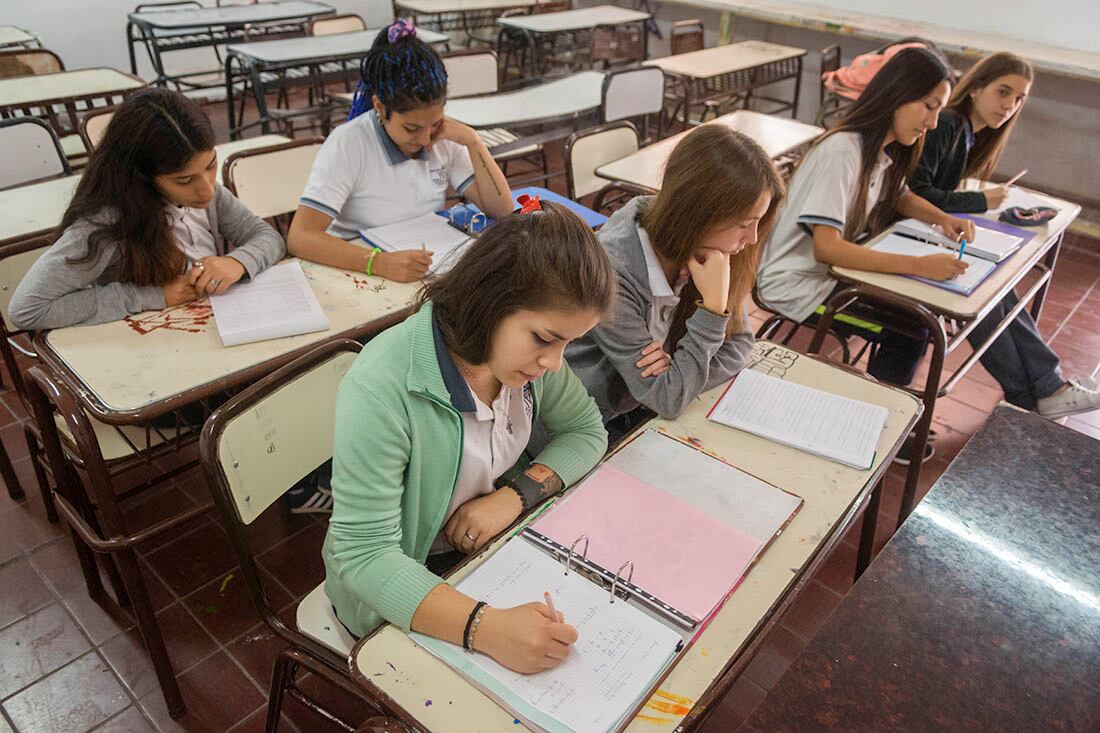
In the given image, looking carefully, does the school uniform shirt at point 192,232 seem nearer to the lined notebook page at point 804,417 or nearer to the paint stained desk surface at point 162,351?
the paint stained desk surface at point 162,351

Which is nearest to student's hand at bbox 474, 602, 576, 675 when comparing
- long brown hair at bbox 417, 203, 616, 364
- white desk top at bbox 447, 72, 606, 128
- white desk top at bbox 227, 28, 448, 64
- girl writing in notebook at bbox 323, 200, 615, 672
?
girl writing in notebook at bbox 323, 200, 615, 672

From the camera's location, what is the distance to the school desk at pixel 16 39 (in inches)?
180

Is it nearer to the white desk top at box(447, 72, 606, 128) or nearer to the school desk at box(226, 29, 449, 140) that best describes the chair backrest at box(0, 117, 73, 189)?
the school desk at box(226, 29, 449, 140)

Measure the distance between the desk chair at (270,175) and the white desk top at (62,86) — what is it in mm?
1552

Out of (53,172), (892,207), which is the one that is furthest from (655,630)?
(53,172)

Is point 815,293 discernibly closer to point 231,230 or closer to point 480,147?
point 480,147

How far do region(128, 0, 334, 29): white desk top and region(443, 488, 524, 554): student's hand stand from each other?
474 cm

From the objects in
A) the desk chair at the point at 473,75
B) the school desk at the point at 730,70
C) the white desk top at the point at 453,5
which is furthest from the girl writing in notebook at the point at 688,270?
the white desk top at the point at 453,5

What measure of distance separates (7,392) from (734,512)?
2586 millimetres

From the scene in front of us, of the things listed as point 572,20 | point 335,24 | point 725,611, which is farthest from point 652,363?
point 572,20

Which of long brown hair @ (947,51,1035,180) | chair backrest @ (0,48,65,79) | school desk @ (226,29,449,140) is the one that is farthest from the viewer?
school desk @ (226,29,449,140)

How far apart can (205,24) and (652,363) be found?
462cm

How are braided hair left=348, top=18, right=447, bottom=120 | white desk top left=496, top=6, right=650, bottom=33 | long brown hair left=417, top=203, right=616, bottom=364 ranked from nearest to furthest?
1. long brown hair left=417, top=203, right=616, bottom=364
2. braided hair left=348, top=18, right=447, bottom=120
3. white desk top left=496, top=6, right=650, bottom=33

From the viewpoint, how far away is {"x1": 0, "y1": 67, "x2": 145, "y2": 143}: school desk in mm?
3328
